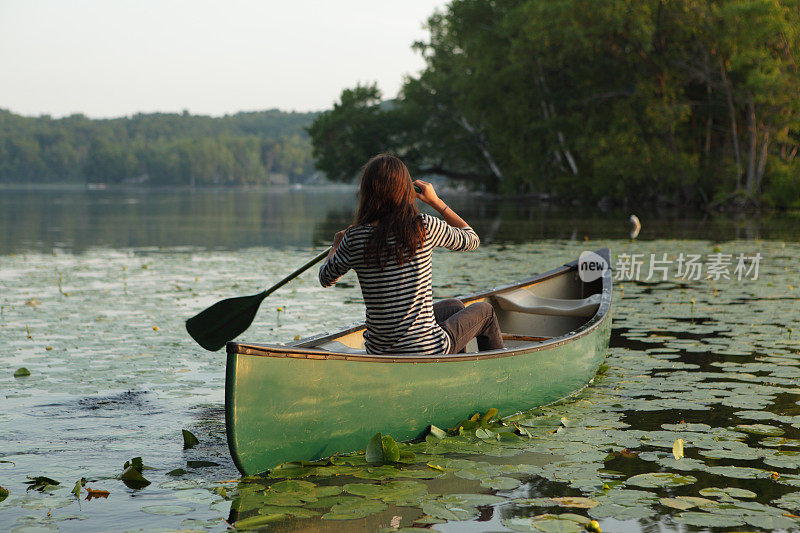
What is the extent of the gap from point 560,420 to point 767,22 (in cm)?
2712

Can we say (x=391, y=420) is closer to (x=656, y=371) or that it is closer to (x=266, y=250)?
(x=656, y=371)

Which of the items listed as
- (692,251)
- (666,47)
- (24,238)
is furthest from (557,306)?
(666,47)

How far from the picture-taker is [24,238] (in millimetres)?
20812

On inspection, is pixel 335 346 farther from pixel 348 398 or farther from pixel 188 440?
pixel 188 440

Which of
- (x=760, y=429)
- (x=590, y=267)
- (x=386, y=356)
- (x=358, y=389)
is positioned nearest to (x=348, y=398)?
(x=358, y=389)

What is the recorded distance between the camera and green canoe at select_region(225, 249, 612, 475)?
404 cm

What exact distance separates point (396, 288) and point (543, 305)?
3.36 meters

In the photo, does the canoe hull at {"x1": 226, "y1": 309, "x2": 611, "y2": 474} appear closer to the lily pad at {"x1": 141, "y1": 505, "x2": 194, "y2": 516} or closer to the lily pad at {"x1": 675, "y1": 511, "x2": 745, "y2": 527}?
the lily pad at {"x1": 141, "y1": 505, "x2": 194, "y2": 516}

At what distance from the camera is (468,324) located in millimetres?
5234

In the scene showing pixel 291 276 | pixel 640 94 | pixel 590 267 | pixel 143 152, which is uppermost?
pixel 143 152

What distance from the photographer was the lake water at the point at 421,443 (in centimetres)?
373

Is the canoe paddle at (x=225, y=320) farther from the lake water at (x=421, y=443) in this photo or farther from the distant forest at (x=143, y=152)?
the distant forest at (x=143, y=152)
